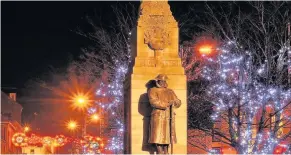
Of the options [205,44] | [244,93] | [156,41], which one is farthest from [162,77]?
[205,44]

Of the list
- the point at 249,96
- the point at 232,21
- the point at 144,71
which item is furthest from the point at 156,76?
the point at 232,21

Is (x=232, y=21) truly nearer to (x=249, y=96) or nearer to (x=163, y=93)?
(x=249, y=96)

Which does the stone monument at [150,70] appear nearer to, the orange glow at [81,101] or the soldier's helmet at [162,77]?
the soldier's helmet at [162,77]

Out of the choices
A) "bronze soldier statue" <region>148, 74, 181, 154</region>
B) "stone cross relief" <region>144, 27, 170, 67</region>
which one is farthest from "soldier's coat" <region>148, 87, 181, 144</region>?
"stone cross relief" <region>144, 27, 170, 67</region>

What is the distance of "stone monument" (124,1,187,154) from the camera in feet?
54.9

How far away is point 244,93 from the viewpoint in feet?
86.0

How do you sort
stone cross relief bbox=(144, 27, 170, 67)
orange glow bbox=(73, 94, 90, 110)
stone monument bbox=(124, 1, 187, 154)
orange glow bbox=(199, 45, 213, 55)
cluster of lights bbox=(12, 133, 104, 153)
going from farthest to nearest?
orange glow bbox=(73, 94, 90, 110)
cluster of lights bbox=(12, 133, 104, 153)
orange glow bbox=(199, 45, 213, 55)
stone cross relief bbox=(144, 27, 170, 67)
stone monument bbox=(124, 1, 187, 154)

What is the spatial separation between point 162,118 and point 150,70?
4.99ft

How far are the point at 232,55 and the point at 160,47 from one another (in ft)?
36.3

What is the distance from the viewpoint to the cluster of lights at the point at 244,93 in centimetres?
2572

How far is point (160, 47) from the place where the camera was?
17.1 metres

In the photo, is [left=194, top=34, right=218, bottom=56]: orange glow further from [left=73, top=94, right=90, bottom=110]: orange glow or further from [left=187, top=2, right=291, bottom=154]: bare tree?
[left=73, top=94, right=90, bottom=110]: orange glow

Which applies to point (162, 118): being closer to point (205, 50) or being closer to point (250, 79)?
point (250, 79)

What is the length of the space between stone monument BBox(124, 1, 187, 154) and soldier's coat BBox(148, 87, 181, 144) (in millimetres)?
606
